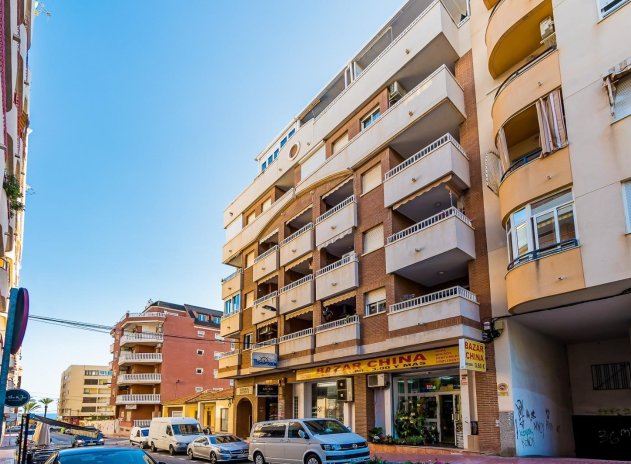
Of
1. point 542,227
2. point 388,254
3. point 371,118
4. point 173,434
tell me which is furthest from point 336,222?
point 173,434

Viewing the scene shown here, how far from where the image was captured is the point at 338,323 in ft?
79.0

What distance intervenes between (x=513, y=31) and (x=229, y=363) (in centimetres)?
2530

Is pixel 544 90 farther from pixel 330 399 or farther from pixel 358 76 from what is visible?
pixel 330 399

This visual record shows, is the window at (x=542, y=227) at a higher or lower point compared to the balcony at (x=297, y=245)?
lower

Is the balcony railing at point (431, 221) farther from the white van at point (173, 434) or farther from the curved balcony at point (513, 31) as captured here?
the white van at point (173, 434)

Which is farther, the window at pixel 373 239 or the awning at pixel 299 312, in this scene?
the awning at pixel 299 312

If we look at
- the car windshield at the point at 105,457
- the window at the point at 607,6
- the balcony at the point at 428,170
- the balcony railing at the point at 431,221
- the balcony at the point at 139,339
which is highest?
the window at the point at 607,6

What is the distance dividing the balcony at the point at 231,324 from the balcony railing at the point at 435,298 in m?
16.1

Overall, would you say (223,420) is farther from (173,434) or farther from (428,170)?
(428,170)

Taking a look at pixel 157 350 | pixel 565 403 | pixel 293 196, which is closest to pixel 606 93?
pixel 565 403

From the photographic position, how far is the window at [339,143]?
27.2m

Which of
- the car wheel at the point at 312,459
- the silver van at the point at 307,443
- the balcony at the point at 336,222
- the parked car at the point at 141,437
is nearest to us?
the silver van at the point at 307,443

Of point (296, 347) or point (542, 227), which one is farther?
point (296, 347)

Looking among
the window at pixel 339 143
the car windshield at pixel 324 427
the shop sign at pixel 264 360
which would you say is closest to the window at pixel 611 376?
the car windshield at pixel 324 427
